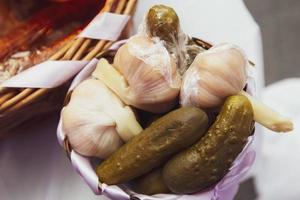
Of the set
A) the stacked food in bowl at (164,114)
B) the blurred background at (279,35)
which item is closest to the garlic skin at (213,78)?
the stacked food in bowl at (164,114)

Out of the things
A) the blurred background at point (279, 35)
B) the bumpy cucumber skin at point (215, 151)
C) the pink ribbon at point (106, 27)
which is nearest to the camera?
the bumpy cucumber skin at point (215, 151)

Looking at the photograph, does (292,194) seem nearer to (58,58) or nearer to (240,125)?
(240,125)

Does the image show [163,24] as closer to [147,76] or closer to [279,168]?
[147,76]

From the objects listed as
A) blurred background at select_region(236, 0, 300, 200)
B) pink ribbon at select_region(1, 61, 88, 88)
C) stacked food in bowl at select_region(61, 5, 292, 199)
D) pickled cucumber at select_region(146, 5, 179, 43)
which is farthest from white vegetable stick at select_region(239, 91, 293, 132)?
blurred background at select_region(236, 0, 300, 200)

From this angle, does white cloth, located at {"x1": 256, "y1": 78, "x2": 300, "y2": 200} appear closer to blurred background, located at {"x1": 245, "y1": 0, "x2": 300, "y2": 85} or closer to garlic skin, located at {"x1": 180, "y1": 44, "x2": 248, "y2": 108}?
garlic skin, located at {"x1": 180, "y1": 44, "x2": 248, "y2": 108}

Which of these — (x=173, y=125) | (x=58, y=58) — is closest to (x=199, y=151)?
(x=173, y=125)

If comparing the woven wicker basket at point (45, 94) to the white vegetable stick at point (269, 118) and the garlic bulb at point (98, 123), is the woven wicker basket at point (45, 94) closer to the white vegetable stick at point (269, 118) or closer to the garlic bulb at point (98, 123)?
the garlic bulb at point (98, 123)

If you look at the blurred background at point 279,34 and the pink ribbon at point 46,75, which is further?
the blurred background at point 279,34

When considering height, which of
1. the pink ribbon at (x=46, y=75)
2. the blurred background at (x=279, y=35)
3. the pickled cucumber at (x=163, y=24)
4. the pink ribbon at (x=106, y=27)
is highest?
the pickled cucumber at (x=163, y=24)
